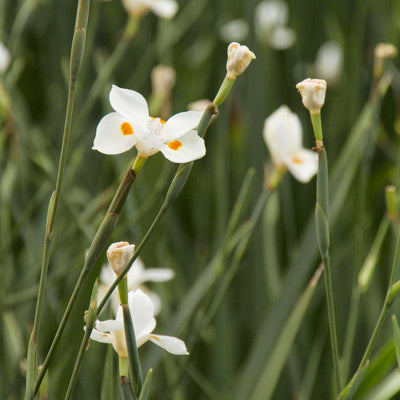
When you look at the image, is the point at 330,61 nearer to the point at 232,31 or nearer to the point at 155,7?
the point at 232,31

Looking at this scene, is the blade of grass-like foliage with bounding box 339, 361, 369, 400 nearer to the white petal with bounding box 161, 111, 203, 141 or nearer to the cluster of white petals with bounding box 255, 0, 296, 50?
the white petal with bounding box 161, 111, 203, 141

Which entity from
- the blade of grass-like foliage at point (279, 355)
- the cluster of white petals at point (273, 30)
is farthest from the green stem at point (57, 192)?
the cluster of white petals at point (273, 30)

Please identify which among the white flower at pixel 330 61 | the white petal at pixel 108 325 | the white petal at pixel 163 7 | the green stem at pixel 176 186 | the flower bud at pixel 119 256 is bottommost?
the white petal at pixel 108 325

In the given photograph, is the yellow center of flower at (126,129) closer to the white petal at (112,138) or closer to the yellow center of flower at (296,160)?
the white petal at (112,138)

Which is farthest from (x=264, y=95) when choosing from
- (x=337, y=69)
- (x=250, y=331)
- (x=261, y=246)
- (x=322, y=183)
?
(x=322, y=183)

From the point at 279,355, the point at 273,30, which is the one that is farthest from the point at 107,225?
the point at 273,30

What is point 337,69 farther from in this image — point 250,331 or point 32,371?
point 32,371
